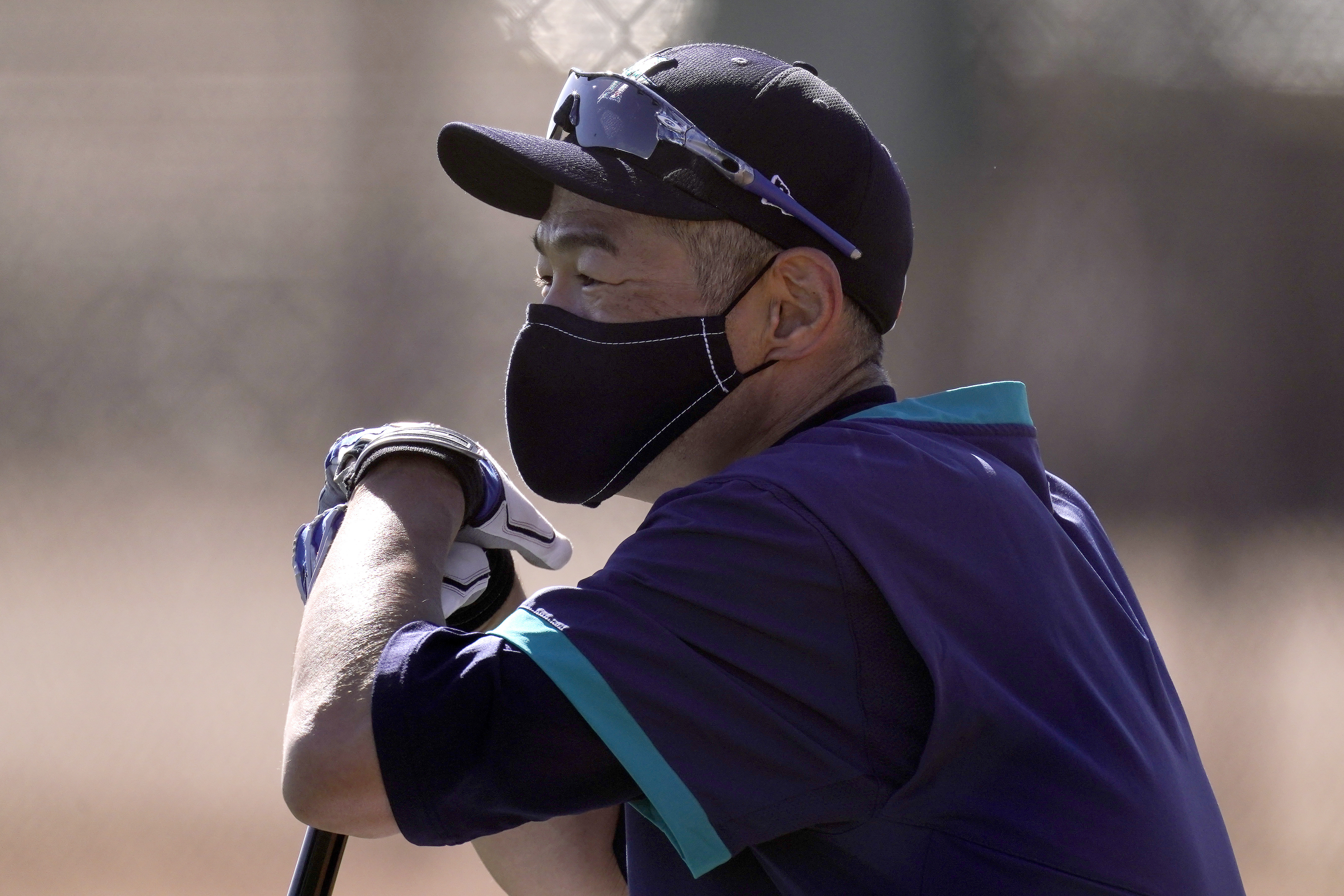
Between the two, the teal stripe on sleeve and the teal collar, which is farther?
the teal collar

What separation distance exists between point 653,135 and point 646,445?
0.32m

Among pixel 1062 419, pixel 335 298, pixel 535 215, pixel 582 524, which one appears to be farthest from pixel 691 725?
pixel 1062 419

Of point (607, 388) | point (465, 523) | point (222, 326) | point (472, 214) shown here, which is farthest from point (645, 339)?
point (222, 326)

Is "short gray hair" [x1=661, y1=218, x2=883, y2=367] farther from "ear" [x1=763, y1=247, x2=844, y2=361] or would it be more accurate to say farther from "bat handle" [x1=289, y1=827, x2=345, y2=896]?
"bat handle" [x1=289, y1=827, x2=345, y2=896]

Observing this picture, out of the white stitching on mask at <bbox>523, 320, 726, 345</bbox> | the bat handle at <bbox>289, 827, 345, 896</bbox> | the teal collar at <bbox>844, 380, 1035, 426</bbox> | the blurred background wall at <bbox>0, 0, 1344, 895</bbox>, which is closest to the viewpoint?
the teal collar at <bbox>844, 380, 1035, 426</bbox>

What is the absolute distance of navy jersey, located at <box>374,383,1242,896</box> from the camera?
77 centimetres

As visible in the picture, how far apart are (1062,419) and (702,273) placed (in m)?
1.31

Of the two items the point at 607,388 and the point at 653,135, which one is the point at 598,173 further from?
the point at 607,388

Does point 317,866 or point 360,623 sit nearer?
point 360,623

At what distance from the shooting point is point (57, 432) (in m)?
1.97

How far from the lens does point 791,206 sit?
110cm

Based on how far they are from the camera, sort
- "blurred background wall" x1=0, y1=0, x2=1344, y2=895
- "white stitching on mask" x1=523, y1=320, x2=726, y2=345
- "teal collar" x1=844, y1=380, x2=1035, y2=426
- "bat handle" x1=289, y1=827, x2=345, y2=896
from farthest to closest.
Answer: "blurred background wall" x1=0, y1=0, x2=1344, y2=895 < "bat handle" x1=289, y1=827, x2=345, y2=896 < "white stitching on mask" x1=523, y1=320, x2=726, y2=345 < "teal collar" x1=844, y1=380, x2=1035, y2=426

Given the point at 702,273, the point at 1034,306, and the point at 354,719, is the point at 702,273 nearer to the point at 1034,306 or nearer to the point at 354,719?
the point at 354,719

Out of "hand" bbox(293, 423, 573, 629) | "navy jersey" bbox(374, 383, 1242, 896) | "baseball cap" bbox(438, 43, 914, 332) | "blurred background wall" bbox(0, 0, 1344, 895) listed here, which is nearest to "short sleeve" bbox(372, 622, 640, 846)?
"navy jersey" bbox(374, 383, 1242, 896)
